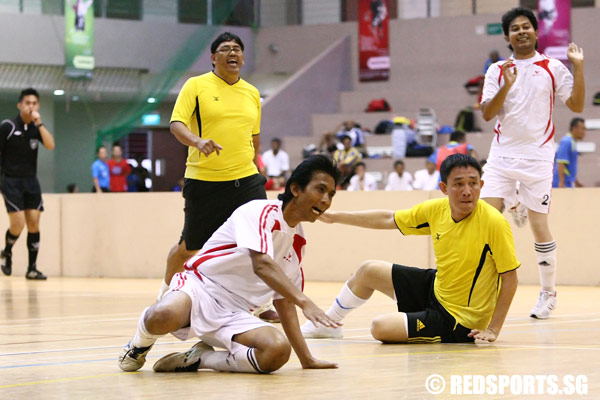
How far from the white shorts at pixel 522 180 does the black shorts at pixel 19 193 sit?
7.00 m

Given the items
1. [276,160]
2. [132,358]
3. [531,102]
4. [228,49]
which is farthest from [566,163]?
[132,358]

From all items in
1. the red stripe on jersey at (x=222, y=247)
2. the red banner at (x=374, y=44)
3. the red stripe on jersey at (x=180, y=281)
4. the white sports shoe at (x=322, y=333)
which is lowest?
the white sports shoe at (x=322, y=333)

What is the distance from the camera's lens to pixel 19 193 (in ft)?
42.4

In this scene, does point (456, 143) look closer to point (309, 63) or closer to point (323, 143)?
point (323, 143)

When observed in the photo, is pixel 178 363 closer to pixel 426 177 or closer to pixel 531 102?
pixel 531 102

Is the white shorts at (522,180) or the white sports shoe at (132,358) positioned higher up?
the white shorts at (522,180)

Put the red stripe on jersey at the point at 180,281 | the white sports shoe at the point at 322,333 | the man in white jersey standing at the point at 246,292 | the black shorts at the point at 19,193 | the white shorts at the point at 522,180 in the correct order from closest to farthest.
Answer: the man in white jersey standing at the point at 246,292, the red stripe on jersey at the point at 180,281, the white sports shoe at the point at 322,333, the white shorts at the point at 522,180, the black shorts at the point at 19,193

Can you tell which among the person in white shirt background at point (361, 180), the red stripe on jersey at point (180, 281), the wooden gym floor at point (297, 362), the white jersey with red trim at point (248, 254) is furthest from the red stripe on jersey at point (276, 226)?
the person in white shirt background at point (361, 180)

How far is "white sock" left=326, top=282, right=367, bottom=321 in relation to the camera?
6.22 metres

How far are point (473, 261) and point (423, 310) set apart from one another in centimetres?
47

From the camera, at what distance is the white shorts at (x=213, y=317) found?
4.73 meters

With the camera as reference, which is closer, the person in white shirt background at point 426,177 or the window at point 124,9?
the person in white shirt background at point 426,177

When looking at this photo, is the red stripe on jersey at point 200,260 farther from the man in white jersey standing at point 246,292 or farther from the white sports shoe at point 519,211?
the white sports shoe at point 519,211

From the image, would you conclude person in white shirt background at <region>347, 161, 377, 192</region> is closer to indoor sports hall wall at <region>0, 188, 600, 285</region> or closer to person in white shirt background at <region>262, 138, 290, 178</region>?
person in white shirt background at <region>262, 138, 290, 178</region>
